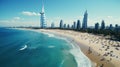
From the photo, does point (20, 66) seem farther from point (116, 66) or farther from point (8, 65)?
point (116, 66)

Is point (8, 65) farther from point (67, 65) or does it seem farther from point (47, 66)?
point (67, 65)

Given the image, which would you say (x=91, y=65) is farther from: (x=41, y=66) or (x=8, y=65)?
(x=8, y=65)

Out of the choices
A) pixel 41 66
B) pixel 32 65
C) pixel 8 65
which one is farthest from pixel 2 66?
pixel 41 66

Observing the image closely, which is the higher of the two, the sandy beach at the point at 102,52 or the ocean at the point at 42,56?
the sandy beach at the point at 102,52

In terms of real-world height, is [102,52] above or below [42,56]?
above

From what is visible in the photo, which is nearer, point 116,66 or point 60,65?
point 116,66

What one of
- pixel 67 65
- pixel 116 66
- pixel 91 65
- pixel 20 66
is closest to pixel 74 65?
pixel 67 65

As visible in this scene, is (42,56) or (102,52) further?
(102,52)

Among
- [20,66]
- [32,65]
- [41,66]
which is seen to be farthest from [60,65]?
[20,66]

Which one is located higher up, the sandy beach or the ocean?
the sandy beach
